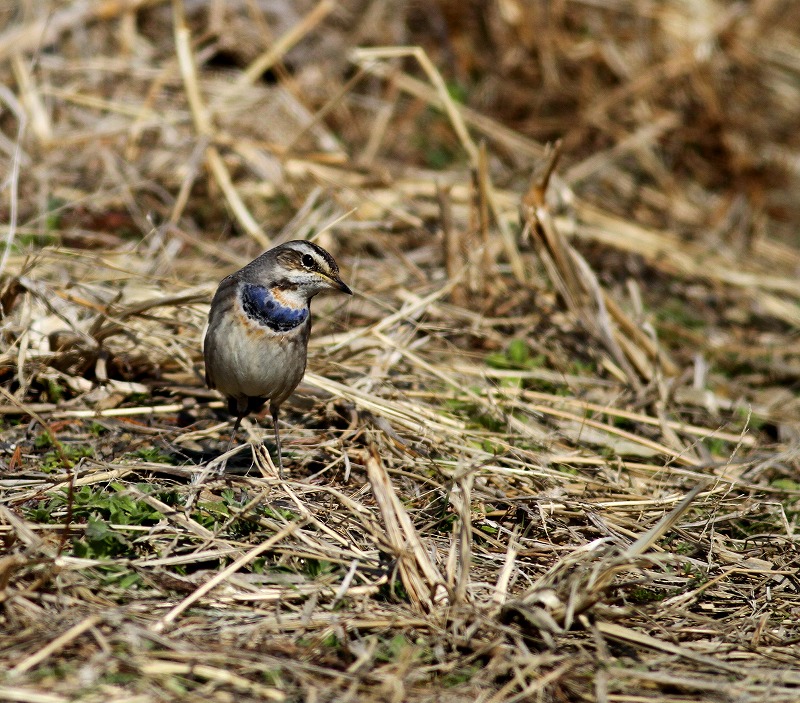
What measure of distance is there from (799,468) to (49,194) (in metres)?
6.06

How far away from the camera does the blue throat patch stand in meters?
5.39

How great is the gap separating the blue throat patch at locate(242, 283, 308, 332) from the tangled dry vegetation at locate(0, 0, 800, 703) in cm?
72

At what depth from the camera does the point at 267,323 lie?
5.38 meters

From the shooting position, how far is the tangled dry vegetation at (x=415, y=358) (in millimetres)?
4102

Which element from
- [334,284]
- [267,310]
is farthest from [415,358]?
[267,310]

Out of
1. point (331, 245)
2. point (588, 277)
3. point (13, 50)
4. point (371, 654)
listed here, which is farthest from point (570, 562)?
point (13, 50)

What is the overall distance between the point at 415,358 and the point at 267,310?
54.9 inches

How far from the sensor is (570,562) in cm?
452

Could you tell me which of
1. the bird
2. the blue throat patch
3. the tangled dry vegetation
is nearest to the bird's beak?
the bird

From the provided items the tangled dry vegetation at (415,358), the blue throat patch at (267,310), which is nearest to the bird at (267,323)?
the blue throat patch at (267,310)

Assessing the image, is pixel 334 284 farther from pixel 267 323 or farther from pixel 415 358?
pixel 415 358

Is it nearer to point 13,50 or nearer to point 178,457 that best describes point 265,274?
point 178,457

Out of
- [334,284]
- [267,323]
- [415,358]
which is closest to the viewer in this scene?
[267,323]

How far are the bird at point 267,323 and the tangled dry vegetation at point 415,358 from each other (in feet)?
1.72
